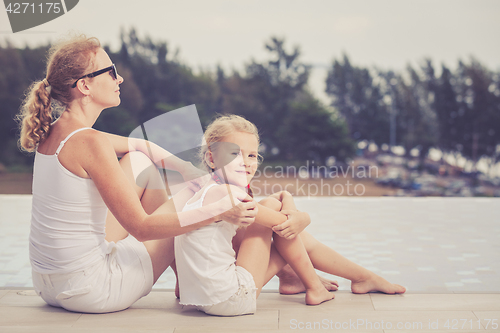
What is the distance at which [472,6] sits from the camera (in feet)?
73.9

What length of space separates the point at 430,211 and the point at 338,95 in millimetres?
18698

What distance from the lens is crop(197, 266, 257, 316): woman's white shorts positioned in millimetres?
1497

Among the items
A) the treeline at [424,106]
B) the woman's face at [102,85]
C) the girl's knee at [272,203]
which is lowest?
the treeline at [424,106]

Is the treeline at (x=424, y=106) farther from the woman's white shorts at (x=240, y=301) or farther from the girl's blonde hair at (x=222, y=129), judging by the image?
the woman's white shorts at (x=240, y=301)

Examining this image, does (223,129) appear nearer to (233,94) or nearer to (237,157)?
(237,157)

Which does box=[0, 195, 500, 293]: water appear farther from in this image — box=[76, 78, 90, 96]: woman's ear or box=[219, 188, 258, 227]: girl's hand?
box=[76, 78, 90, 96]: woman's ear

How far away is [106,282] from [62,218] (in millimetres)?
260

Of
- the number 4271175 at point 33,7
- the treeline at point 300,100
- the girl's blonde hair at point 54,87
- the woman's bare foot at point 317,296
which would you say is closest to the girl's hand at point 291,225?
the woman's bare foot at point 317,296

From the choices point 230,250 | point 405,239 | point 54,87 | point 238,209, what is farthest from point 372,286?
point 405,239

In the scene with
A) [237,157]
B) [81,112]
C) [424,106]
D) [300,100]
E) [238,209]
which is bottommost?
[424,106]

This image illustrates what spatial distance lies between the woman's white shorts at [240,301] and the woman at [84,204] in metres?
0.22

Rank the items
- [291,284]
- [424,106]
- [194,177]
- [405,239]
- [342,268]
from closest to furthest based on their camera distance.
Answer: [194,177], [342,268], [291,284], [405,239], [424,106]

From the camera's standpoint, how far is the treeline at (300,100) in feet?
63.9

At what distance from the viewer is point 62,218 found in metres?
1.35
